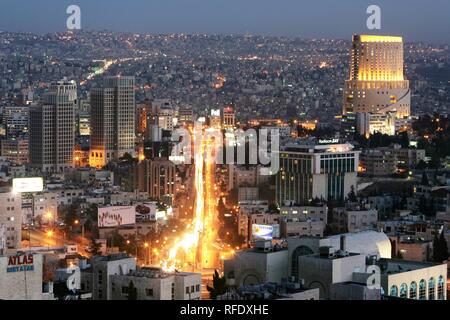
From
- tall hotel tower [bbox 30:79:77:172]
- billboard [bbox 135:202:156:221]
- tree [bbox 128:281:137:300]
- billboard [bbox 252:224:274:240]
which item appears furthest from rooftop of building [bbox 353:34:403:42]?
tree [bbox 128:281:137:300]

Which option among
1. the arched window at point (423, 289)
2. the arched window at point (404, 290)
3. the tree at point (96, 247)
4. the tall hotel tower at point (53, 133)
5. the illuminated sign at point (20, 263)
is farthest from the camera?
the tall hotel tower at point (53, 133)

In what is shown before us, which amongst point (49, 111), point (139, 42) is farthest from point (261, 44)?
point (49, 111)

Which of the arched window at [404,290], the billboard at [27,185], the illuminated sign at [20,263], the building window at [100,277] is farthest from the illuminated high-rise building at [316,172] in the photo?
the illuminated sign at [20,263]

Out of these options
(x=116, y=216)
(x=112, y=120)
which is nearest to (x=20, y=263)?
(x=116, y=216)

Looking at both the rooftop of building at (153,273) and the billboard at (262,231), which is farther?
the billboard at (262,231)

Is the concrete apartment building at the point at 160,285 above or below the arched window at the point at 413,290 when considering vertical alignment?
above

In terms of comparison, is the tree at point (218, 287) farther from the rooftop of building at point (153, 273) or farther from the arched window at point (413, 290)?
the arched window at point (413, 290)

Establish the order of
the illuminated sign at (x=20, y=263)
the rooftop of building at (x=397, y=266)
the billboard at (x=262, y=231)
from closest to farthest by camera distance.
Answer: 1. the illuminated sign at (x=20, y=263)
2. the rooftop of building at (x=397, y=266)
3. the billboard at (x=262, y=231)

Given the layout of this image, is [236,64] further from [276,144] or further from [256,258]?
[256,258]
